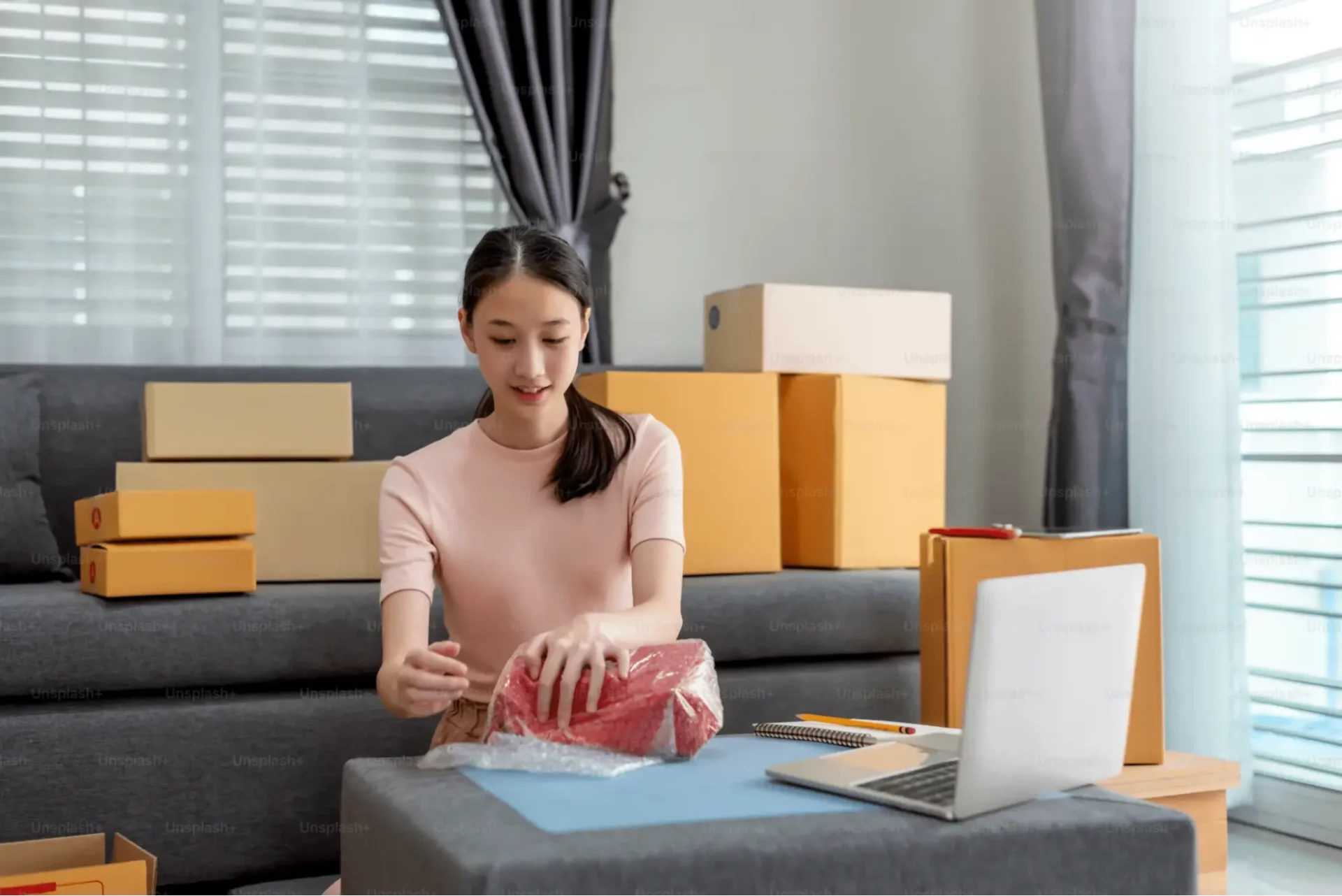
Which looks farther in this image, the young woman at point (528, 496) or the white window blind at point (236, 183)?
the white window blind at point (236, 183)

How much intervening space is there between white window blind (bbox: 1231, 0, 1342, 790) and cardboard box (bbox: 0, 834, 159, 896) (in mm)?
2105

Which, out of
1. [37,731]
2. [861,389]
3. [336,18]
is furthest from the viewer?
[336,18]

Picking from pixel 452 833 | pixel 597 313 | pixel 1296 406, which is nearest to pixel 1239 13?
pixel 1296 406

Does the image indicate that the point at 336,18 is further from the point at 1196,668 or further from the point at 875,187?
the point at 1196,668

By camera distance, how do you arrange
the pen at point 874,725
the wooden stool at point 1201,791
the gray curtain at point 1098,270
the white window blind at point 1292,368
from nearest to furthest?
the pen at point 874,725 → the wooden stool at point 1201,791 → the white window blind at point 1292,368 → the gray curtain at point 1098,270

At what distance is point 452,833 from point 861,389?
5.92ft

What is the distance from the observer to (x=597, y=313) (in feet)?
10.4

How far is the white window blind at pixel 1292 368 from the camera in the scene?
2561 mm

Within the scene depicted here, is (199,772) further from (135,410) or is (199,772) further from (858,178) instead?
(858,178)

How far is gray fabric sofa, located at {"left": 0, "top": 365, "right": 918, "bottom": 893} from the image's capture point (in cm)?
188

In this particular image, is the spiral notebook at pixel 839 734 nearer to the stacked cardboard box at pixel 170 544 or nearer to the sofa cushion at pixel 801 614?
the sofa cushion at pixel 801 614

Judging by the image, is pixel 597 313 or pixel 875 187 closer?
pixel 597 313

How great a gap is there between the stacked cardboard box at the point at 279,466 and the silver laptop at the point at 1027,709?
55.9 inches

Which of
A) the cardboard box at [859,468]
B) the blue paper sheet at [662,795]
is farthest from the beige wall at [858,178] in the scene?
the blue paper sheet at [662,795]
